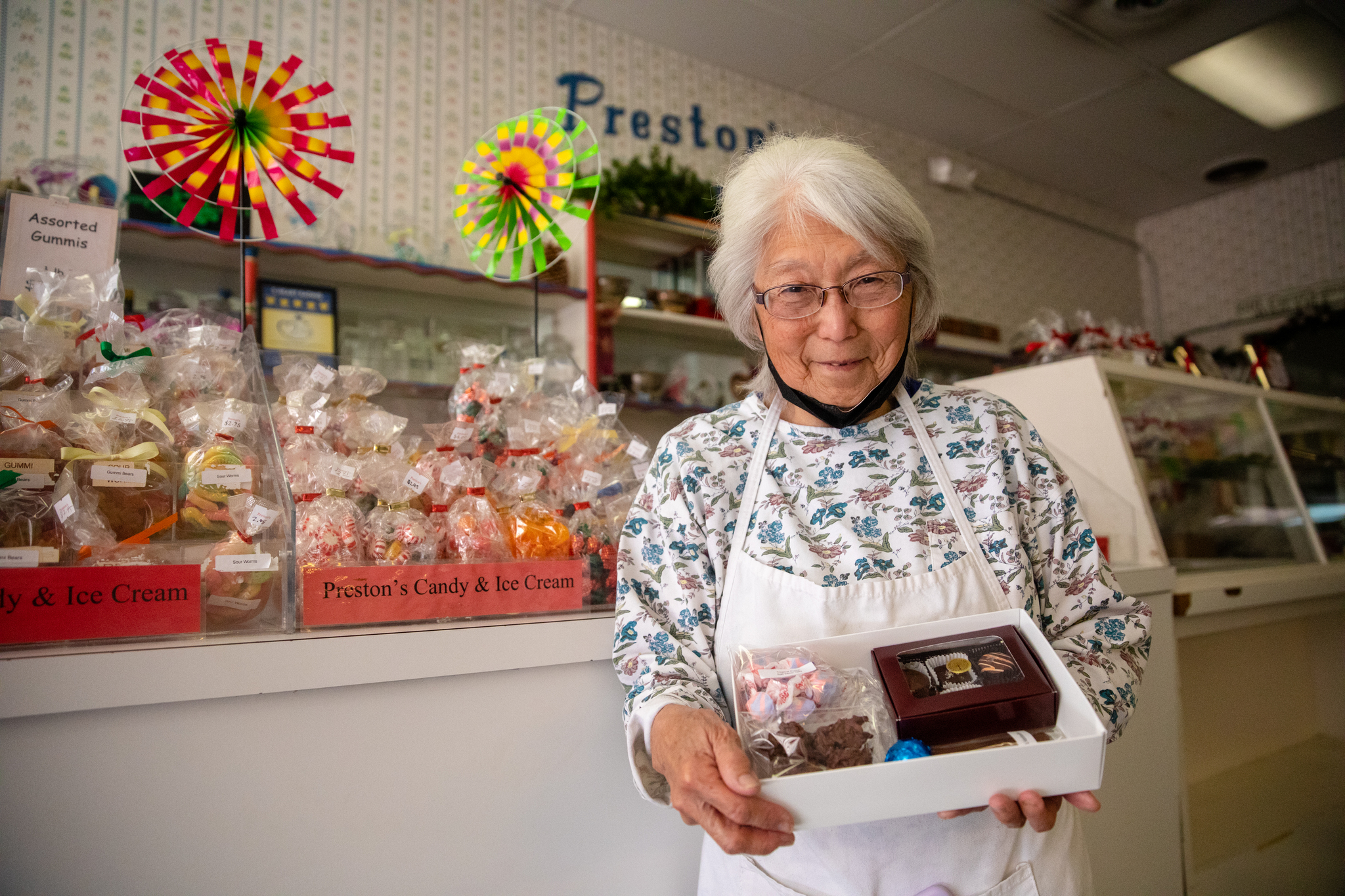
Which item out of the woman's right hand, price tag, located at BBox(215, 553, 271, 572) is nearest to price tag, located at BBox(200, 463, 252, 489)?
price tag, located at BBox(215, 553, 271, 572)

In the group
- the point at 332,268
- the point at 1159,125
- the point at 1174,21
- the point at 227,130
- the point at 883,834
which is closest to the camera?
the point at 883,834

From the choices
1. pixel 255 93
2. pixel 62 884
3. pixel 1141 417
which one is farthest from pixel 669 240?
pixel 62 884

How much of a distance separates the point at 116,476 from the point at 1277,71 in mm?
5452

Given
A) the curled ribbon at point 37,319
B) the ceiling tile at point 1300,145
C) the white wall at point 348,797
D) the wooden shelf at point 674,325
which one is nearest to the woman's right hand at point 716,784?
the white wall at point 348,797

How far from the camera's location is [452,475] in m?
1.19

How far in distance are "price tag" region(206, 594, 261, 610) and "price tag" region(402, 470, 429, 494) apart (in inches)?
10.5

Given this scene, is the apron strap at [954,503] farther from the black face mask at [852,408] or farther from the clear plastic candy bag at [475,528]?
the clear plastic candy bag at [475,528]

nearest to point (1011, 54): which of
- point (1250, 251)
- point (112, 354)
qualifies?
point (1250, 251)

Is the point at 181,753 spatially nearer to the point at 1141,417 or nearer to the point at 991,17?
the point at 1141,417

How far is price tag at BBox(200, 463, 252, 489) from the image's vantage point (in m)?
0.99

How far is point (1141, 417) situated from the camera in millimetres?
2355

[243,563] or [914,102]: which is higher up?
[914,102]

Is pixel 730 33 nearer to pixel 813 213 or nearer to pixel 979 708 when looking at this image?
pixel 813 213

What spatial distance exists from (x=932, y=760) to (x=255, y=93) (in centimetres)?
148
